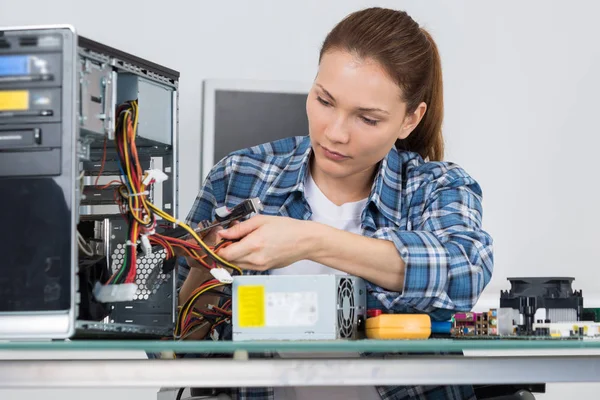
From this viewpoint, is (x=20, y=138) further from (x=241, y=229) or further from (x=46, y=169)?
(x=241, y=229)

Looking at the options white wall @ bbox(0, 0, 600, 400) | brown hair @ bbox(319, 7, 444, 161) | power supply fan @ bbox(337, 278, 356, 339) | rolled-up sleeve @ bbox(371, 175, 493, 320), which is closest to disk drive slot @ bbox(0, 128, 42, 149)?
power supply fan @ bbox(337, 278, 356, 339)

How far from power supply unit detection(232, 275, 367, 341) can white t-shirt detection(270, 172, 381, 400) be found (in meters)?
0.37

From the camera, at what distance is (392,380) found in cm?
88

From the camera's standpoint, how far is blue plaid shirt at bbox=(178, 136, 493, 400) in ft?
4.08

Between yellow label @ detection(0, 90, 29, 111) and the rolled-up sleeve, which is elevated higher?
yellow label @ detection(0, 90, 29, 111)

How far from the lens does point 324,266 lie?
149cm

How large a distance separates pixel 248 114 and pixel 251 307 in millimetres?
1781

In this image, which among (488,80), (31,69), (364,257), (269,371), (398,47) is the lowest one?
(269,371)

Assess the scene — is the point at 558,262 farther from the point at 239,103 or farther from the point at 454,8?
the point at 239,103

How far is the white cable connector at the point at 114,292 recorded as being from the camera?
1065 millimetres

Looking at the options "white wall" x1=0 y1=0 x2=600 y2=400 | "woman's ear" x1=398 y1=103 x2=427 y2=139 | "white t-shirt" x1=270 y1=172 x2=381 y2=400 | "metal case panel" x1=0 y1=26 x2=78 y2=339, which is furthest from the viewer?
"white wall" x1=0 y1=0 x2=600 y2=400

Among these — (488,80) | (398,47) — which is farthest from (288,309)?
(488,80)

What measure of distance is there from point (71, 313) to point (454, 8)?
218 centimetres

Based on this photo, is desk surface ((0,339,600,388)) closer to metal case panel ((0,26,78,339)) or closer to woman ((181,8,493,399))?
metal case panel ((0,26,78,339))
